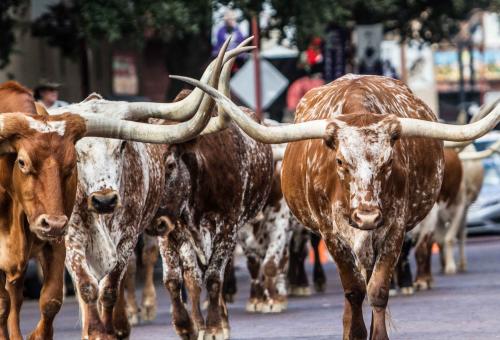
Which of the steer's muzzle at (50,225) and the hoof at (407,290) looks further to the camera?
the hoof at (407,290)

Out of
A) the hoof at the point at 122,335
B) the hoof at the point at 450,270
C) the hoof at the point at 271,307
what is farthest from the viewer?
the hoof at the point at 450,270

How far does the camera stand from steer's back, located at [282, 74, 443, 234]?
11117 millimetres

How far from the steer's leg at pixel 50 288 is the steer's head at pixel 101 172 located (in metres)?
0.43

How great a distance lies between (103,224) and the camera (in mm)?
11477

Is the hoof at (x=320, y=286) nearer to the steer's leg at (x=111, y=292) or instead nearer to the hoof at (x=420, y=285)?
the hoof at (x=420, y=285)

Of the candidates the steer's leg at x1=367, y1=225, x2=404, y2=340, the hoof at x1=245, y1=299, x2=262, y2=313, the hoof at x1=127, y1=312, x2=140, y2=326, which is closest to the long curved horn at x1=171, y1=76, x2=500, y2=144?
the steer's leg at x1=367, y1=225, x2=404, y2=340

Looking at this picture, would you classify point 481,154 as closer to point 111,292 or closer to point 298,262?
point 298,262

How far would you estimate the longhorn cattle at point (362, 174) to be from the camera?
414 inches

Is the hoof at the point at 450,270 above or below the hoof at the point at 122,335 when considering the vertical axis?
below

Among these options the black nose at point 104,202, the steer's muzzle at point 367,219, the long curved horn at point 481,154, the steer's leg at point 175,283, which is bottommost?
the steer's leg at point 175,283

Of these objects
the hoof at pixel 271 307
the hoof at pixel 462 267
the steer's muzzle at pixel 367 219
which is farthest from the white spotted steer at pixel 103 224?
the hoof at pixel 462 267

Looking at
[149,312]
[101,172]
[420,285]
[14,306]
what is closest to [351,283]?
[101,172]

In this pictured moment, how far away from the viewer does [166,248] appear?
41.8 ft

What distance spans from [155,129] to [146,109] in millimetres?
713
